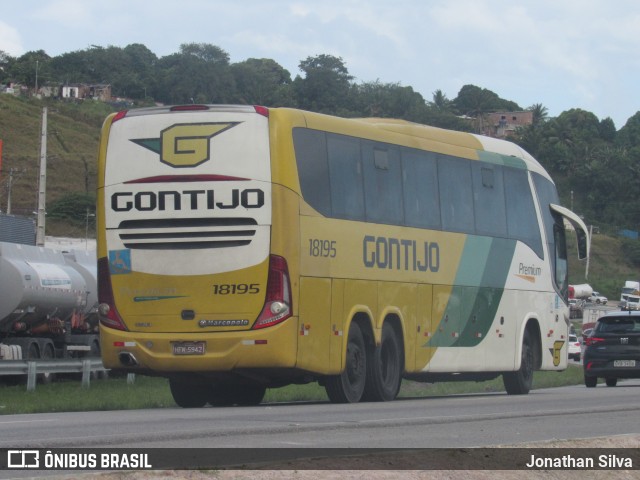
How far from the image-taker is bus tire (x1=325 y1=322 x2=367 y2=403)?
19.6m

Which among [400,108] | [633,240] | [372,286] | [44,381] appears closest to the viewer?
[372,286]

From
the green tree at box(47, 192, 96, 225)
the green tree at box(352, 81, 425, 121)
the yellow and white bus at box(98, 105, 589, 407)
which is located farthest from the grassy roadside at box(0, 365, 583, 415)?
the green tree at box(352, 81, 425, 121)

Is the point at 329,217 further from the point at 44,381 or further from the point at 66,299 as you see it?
the point at 66,299

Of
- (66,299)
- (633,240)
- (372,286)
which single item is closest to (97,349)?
(66,299)

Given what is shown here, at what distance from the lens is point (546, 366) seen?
26.4 metres

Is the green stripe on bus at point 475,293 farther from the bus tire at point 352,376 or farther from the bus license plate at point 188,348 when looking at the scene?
the bus license plate at point 188,348

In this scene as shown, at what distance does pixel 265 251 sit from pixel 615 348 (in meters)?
14.4

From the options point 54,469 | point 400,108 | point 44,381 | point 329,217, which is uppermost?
point 400,108

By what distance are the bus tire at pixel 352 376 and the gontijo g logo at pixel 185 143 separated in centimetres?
357

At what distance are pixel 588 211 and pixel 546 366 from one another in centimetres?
12109

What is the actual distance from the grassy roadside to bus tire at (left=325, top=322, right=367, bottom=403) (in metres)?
3.20

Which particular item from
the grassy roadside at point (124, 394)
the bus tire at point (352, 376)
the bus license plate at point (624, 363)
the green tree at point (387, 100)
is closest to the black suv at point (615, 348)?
the bus license plate at point (624, 363)

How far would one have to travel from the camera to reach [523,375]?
84.3ft

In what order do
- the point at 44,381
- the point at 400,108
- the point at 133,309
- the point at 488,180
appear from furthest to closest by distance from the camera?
the point at 400,108 → the point at 44,381 → the point at 488,180 → the point at 133,309
